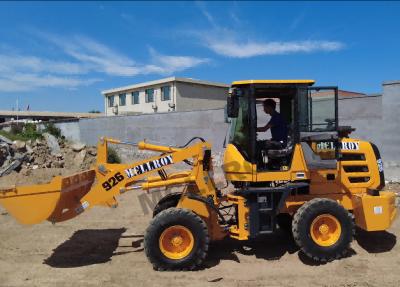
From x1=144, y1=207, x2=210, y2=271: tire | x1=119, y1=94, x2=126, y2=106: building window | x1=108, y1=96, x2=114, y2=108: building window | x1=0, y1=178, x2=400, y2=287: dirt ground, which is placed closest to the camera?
x1=0, y1=178, x2=400, y2=287: dirt ground

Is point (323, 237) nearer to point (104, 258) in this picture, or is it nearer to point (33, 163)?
point (104, 258)

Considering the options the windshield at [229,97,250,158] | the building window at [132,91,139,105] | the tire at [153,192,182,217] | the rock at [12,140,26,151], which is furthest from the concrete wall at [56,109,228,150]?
the building window at [132,91,139,105]

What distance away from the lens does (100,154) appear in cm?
700

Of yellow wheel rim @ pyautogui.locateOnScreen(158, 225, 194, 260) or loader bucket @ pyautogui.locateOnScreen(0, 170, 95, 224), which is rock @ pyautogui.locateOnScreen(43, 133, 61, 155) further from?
yellow wheel rim @ pyautogui.locateOnScreen(158, 225, 194, 260)

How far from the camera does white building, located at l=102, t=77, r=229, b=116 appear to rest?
33406 millimetres

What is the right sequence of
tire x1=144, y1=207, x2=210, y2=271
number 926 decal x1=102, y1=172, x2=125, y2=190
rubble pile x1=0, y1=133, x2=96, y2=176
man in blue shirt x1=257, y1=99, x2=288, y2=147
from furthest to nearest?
rubble pile x1=0, y1=133, x2=96, y2=176, man in blue shirt x1=257, y1=99, x2=288, y2=147, number 926 decal x1=102, y1=172, x2=125, y2=190, tire x1=144, y1=207, x2=210, y2=271

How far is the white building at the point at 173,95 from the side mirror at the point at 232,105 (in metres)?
26.3

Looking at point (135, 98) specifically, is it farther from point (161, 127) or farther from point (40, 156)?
point (40, 156)

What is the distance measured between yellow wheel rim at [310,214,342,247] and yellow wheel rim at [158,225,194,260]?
5.89 ft

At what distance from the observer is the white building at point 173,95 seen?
3341 centimetres

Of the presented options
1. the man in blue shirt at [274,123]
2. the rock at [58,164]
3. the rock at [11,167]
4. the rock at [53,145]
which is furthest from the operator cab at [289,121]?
the rock at [53,145]

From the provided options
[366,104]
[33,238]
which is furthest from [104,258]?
[366,104]

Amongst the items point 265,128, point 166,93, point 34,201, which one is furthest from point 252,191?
point 166,93

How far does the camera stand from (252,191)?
6.34 metres
